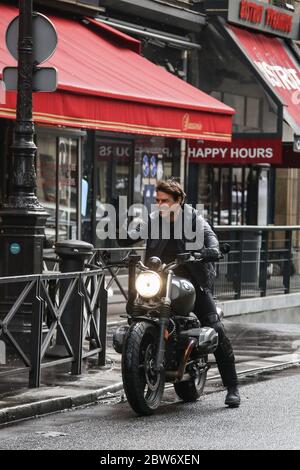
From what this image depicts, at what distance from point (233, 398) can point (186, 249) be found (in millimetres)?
1197

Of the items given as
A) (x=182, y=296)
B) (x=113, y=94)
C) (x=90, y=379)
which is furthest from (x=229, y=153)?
(x=182, y=296)

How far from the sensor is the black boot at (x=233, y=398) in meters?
9.84

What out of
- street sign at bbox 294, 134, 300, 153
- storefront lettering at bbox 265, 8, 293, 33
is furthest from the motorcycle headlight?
storefront lettering at bbox 265, 8, 293, 33

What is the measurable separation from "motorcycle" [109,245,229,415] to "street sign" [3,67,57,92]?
2.51 metres

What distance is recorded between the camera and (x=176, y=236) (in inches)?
390

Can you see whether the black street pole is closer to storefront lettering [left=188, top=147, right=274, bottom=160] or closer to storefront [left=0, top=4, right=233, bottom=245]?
storefront [left=0, top=4, right=233, bottom=245]

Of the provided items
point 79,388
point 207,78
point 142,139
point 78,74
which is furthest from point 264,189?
point 79,388

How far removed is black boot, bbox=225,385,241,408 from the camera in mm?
9836

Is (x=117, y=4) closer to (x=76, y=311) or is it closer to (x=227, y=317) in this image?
(x=227, y=317)

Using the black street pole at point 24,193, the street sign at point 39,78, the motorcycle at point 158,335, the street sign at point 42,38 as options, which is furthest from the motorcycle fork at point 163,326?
the street sign at point 42,38

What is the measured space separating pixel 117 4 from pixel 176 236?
11029 millimetres

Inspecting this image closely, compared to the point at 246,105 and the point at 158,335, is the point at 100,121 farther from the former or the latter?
the point at 246,105

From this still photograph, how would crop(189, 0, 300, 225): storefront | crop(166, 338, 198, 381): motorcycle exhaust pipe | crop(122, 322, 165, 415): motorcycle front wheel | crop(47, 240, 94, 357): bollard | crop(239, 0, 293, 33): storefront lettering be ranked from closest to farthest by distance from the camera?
1. crop(122, 322, 165, 415): motorcycle front wheel
2. crop(166, 338, 198, 381): motorcycle exhaust pipe
3. crop(47, 240, 94, 357): bollard
4. crop(189, 0, 300, 225): storefront
5. crop(239, 0, 293, 33): storefront lettering

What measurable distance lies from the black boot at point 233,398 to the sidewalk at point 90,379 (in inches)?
41.7
